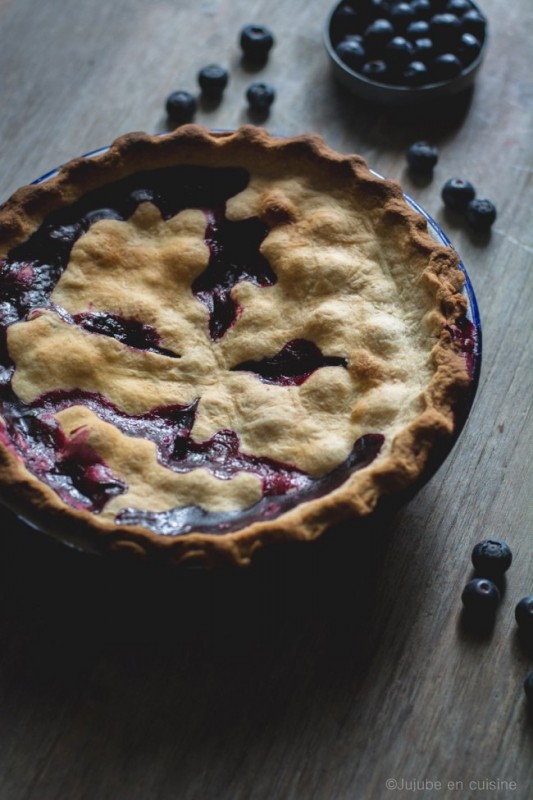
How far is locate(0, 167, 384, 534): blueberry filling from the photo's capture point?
2.56 meters

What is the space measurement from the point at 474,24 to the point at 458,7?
0.31 ft

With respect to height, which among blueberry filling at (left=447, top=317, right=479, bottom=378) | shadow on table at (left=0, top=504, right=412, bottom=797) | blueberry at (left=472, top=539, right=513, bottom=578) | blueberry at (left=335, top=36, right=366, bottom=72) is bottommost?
shadow on table at (left=0, top=504, right=412, bottom=797)

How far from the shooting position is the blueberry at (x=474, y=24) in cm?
379

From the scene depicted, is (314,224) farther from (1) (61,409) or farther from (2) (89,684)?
(2) (89,684)

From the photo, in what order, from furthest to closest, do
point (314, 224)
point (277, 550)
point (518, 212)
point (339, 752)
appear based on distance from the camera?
A: point (518, 212) < point (314, 224) < point (339, 752) < point (277, 550)

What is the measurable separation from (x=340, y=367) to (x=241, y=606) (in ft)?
2.32

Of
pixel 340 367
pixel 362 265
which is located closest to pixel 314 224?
pixel 362 265

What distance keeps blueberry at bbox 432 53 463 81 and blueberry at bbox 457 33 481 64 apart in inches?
1.3

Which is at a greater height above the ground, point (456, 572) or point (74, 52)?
point (74, 52)

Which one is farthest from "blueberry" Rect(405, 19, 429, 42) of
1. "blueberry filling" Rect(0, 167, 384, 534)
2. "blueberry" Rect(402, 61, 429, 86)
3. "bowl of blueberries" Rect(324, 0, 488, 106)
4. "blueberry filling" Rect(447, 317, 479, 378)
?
"blueberry filling" Rect(447, 317, 479, 378)

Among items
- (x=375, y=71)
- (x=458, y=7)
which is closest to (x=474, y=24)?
(x=458, y=7)

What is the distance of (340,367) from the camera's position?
2.77 metres

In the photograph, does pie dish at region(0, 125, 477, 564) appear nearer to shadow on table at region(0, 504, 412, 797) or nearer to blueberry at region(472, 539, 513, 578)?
shadow on table at region(0, 504, 412, 797)

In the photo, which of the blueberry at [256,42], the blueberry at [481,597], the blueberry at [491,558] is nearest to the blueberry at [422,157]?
the blueberry at [256,42]
